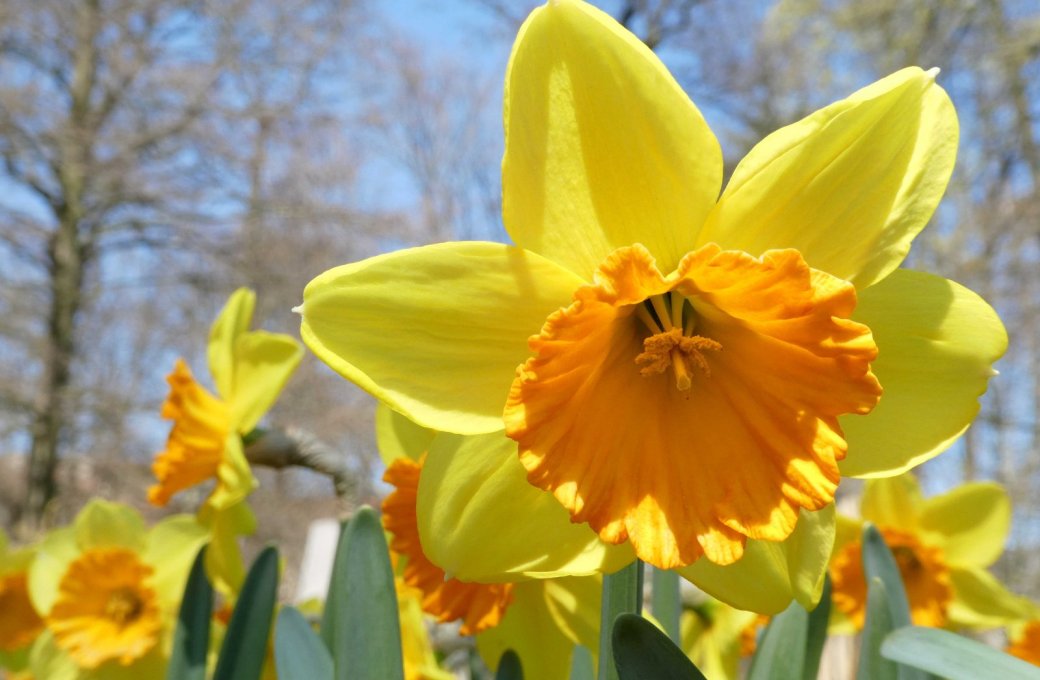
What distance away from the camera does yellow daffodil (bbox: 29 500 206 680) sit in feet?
5.55

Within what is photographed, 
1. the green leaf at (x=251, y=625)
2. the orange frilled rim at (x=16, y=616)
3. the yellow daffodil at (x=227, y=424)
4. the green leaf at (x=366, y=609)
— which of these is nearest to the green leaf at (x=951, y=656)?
the green leaf at (x=366, y=609)

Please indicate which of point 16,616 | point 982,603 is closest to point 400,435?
point 982,603

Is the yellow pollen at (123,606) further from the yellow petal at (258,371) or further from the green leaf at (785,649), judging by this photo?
the green leaf at (785,649)

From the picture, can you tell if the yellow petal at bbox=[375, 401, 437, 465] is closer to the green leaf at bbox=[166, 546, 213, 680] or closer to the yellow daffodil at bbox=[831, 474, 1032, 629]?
the green leaf at bbox=[166, 546, 213, 680]

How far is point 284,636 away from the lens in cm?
99

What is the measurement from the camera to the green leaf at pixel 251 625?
1.05m

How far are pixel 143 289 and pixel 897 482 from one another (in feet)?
24.9

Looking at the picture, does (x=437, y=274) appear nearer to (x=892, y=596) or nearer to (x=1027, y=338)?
(x=892, y=596)

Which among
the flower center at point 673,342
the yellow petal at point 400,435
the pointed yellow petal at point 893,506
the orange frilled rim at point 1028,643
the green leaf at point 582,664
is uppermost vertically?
the flower center at point 673,342

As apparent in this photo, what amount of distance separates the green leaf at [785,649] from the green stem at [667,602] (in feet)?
0.40

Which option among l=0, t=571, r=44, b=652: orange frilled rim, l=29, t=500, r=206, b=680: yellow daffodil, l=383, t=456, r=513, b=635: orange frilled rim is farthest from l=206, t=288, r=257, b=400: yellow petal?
l=0, t=571, r=44, b=652: orange frilled rim

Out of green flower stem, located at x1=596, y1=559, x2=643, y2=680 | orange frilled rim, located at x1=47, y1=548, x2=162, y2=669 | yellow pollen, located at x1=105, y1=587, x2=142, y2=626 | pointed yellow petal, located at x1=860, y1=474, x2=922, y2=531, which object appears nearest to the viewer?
green flower stem, located at x1=596, y1=559, x2=643, y2=680

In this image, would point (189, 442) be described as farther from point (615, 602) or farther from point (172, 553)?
point (615, 602)

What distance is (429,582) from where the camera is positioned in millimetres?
1042
